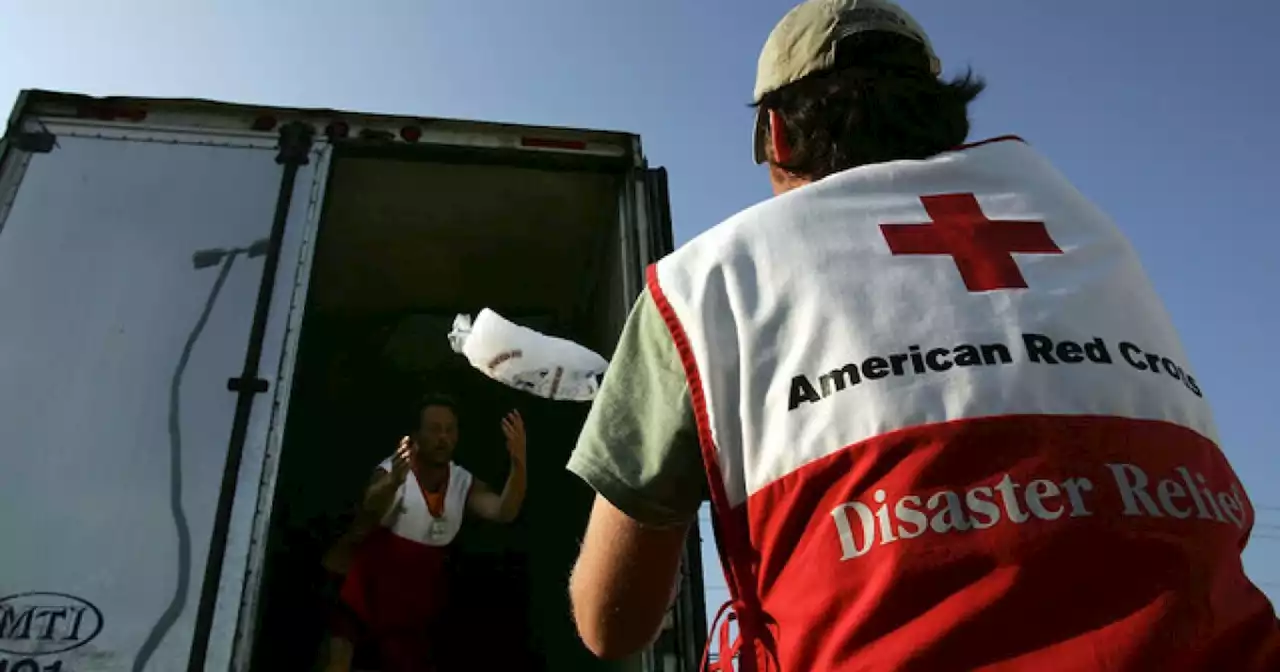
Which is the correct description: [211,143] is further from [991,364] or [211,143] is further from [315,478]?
[991,364]

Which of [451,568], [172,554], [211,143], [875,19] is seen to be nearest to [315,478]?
[451,568]

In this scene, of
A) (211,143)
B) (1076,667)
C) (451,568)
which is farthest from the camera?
(451,568)

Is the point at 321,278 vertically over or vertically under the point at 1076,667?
over

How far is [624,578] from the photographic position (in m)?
1.09

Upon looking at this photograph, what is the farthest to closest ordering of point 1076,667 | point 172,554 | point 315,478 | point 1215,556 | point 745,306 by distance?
point 315,478 < point 172,554 < point 745,306 < point 1215,556 < point 1076,667

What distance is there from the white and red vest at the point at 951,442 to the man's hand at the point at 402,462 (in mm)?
2786

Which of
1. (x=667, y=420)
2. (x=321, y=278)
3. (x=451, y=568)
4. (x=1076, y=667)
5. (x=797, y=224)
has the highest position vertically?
(x=321, y=278)

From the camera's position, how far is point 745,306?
3.34 feet

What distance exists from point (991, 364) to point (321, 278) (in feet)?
15.3

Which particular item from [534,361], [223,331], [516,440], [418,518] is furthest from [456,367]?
[223,331]

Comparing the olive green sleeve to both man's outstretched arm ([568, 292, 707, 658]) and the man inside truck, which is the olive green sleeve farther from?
the man inside truck

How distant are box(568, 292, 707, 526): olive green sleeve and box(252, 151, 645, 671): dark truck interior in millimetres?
2616

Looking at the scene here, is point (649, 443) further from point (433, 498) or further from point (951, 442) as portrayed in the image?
point (433, 498)

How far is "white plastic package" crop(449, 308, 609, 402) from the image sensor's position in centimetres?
318
